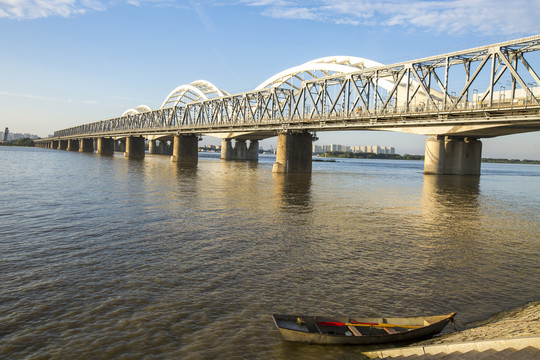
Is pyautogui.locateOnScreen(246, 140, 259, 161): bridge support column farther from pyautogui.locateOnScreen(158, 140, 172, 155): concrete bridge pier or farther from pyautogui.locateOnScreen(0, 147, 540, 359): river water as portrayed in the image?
pyautogui.locateOnScreen(0, 147, 540, 359): river water

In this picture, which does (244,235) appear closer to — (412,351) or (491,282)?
(491,282)

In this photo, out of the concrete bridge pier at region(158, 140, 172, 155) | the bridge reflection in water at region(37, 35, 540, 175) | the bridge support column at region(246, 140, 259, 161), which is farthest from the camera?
the concrete bridge pier at region(158, 140, 172, 155)

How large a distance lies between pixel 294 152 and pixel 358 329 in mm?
54964

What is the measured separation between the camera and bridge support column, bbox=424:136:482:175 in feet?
208

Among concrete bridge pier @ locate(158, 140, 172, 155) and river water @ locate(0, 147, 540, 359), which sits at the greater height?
concrete bridge pier @ locate(158, 140, 172, 155)

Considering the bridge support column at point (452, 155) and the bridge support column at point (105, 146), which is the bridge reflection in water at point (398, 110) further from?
the bridge support column at point (105, 146)

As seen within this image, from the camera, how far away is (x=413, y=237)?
17.8m

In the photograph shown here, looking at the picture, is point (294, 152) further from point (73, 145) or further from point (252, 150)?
point (73, 145)

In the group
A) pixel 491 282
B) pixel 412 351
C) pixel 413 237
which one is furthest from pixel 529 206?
pixel 412 351

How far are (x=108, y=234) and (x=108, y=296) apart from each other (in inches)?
279

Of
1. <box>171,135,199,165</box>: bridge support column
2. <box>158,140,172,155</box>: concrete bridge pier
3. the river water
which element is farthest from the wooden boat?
<box>158,140,172,155</box>: concrete bridge pier

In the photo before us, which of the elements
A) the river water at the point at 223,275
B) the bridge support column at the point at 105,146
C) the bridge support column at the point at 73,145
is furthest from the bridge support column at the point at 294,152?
the bridge support column at the point at 73,145

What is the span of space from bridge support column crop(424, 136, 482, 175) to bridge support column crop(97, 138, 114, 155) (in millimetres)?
115784

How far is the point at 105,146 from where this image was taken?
146m
